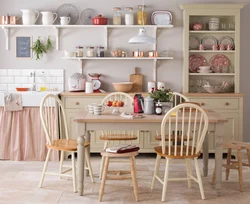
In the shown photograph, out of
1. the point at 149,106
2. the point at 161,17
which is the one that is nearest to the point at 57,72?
the point at 161,17

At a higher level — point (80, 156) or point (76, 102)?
point (76, 102)

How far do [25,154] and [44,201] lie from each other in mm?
1852

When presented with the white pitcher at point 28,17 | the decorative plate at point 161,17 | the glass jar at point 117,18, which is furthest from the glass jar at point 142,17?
the white pitcher at point 28,17

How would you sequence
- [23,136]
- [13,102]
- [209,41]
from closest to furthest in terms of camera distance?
[13,102], [23,136], [209,41]

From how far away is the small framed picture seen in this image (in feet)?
21.5

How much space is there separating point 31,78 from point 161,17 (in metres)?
1.96

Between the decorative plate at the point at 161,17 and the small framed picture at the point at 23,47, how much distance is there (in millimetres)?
1705

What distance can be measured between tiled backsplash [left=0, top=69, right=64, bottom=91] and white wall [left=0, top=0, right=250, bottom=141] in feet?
0.19

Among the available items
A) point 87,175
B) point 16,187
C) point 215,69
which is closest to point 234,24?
point 215,69

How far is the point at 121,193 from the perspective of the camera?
174 inches

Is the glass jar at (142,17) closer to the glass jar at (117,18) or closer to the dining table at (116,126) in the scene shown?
the glass jar at (117,18)

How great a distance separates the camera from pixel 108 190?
4523 mm

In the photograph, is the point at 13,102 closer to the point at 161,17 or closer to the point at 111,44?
the point at 111,44

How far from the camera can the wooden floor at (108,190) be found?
13.9 feet
